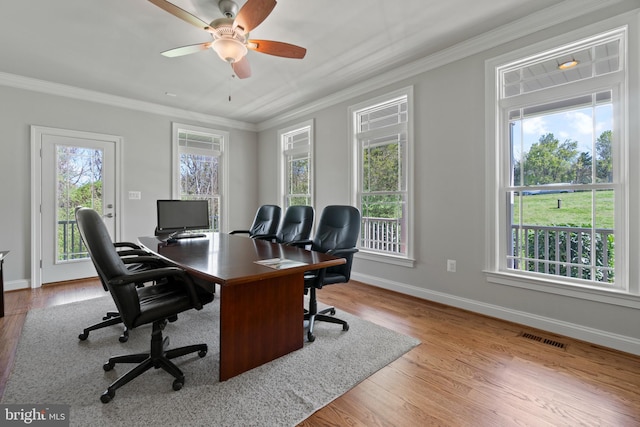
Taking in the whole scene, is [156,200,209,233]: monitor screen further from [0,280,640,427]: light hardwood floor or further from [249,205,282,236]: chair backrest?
[0,280,640,427]: light hardwood floor

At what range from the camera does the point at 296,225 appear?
350 cm

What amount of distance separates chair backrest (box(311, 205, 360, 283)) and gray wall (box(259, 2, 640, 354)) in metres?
1.05

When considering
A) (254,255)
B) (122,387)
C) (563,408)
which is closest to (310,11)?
(254,255)

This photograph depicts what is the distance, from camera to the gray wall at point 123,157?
3771 millimetres

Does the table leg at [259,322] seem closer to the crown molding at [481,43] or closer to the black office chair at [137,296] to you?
the black office chair at [137,296]

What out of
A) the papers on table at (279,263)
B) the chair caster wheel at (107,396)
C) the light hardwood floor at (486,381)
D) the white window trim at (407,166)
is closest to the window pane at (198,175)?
the white window trim at (407,166)

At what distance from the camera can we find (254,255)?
2.28 meters

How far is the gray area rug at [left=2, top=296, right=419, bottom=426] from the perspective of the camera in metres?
1.53

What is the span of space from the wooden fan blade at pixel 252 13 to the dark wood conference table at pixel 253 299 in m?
1.67

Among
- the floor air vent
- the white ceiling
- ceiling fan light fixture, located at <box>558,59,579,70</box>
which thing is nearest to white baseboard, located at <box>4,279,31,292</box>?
the white ceiling

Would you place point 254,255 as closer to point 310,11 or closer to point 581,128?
point 310,11

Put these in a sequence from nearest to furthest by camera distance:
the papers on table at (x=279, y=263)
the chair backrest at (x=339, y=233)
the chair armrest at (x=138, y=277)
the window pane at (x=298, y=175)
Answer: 1. the chair armrest at (x=138, y=277)
2. the papers on table at (x=279, y=263)
3. the chair backrest at (x=339, y=233)
4. the window pane at (x=298, y=175)

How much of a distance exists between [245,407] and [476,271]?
2440mm

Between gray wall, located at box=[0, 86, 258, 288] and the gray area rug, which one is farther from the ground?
gray wall, located at box=[0, 86, 258, 288]
